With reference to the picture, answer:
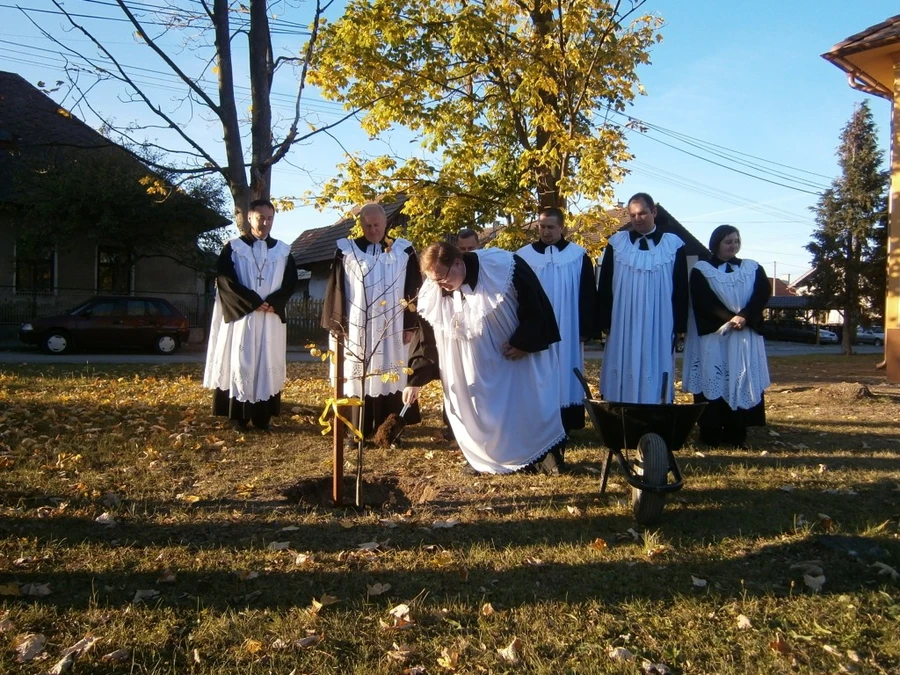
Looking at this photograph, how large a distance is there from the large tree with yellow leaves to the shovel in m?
4.65

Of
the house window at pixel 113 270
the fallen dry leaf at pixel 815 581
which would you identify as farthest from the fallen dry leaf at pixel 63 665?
the house window at pixel 113 270

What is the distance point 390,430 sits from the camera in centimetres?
651

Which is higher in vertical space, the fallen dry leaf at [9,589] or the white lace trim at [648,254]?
the white lace trim at [648,254]

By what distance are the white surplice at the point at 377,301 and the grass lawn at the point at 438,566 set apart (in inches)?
29.9

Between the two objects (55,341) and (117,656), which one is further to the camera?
(55,341)

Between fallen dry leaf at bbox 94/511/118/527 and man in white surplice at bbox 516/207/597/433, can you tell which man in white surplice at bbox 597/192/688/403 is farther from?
fallen dry leaf at bbox 94/511/118/527

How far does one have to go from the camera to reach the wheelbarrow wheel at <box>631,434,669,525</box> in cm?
416

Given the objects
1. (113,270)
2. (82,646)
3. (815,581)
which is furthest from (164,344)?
(815,581)

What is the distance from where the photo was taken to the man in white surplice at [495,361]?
203 inches

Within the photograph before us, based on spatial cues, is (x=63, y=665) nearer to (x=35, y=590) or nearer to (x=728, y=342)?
(x=35, y=590)

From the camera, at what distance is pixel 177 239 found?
2530cm

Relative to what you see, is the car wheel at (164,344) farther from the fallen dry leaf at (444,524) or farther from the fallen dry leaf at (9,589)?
the fallen dry leaf at (9,589)

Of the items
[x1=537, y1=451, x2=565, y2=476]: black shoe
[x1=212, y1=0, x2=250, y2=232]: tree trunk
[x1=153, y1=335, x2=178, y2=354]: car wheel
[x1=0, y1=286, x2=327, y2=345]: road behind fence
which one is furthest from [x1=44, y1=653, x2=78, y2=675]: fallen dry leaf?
[x1=0, y1=286, x2=327, y2=345]: road behind fence

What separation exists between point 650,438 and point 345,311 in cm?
318
